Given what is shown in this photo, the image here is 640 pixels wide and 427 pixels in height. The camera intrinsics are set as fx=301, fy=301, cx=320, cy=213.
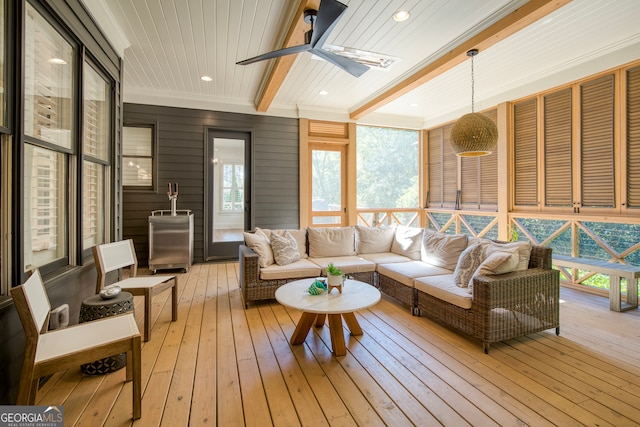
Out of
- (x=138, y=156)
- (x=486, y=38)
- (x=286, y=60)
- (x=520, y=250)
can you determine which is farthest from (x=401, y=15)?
(x=138, y=156)

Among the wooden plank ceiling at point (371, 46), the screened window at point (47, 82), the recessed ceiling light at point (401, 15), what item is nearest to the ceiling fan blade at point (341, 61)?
the wooden plank ceiling at point (371, 46)

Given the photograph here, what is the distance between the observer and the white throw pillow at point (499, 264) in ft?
8.18

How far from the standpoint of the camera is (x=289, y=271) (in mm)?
3479

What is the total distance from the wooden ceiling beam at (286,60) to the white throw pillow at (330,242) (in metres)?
2.11

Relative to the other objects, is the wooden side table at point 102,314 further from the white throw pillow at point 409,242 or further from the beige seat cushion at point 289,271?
the white throw pillow at point 409,242

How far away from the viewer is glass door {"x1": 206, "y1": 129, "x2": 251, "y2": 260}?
559cm

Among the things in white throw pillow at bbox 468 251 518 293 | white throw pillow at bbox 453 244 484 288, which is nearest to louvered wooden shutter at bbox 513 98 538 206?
white throw pillow at bbox 453 244 484 288

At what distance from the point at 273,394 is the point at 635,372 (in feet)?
8.19

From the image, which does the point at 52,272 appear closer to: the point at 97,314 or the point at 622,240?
the point at 97,314

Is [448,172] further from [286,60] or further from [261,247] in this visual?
[261,247]

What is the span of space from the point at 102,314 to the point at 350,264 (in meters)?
2.51

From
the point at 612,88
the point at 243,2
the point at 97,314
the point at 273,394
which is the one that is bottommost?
the point at 273,394

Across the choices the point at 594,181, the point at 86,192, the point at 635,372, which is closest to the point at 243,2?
the point at 86,192

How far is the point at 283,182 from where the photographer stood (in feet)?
19.6
